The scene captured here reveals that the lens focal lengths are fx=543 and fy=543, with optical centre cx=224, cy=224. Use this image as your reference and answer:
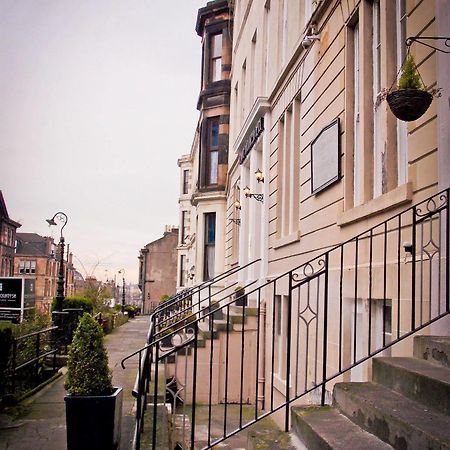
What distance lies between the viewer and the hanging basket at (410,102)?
4184mm

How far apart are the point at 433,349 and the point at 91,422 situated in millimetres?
3658

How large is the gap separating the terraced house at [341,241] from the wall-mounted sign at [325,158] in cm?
3

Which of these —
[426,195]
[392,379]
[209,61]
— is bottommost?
[392,379]

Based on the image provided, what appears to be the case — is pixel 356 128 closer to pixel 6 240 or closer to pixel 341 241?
pixel 341 241

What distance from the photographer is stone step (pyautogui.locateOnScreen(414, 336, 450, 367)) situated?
386 centimetres

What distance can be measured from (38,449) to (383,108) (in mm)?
5408

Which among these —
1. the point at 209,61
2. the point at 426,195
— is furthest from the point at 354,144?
the point at 209,61

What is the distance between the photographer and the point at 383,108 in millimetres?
5605

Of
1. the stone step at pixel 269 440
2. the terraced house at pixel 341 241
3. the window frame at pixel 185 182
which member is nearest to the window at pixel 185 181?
the window frame at pixel 185 182

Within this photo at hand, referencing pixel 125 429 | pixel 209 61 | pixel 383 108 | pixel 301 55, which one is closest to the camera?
pixel 383 108

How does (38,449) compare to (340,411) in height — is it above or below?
below

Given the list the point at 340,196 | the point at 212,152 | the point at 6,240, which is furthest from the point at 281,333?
the point at 6,240

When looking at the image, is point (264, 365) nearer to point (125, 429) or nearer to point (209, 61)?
point (125, 429)

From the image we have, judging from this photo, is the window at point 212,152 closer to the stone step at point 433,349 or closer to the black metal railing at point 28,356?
the black metal railing at point 28,356
